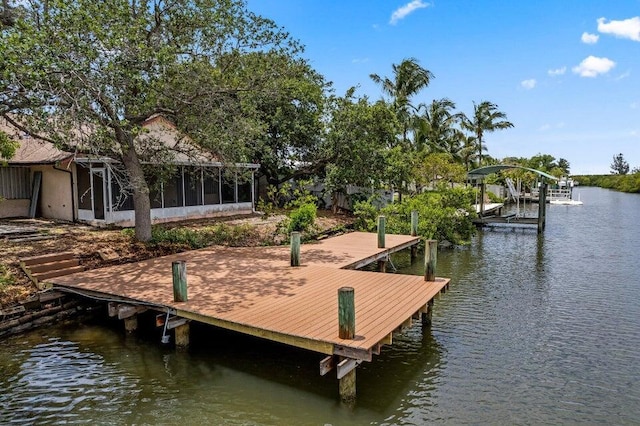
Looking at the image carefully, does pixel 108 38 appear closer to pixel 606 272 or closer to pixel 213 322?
pixel 213 322

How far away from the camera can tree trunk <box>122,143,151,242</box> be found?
12.2m

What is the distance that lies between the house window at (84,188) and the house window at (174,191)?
2.79 metres

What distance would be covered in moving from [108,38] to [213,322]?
6.57m

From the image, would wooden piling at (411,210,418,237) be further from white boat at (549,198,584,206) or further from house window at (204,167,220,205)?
white boat at (549,198,584,206)

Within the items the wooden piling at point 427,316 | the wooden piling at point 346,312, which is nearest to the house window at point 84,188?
→ the wooden piling at point 427,316

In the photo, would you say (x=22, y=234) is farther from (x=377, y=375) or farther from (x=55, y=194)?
(x=377, y=375)

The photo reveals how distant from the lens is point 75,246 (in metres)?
11.6

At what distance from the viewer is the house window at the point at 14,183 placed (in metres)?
16.4

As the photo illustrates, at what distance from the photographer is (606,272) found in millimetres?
14188

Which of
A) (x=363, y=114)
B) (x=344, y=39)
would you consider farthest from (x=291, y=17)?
(x=363, y=114)

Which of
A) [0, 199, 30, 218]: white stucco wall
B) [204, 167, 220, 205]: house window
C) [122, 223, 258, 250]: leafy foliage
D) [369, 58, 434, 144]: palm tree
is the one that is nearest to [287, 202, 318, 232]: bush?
[122, 223, 258, 250]: leafy foliage

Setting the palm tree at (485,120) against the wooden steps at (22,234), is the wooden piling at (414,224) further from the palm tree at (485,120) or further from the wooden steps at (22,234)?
the palm tree at (485,120)

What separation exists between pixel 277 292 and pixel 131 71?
5697 millimetres

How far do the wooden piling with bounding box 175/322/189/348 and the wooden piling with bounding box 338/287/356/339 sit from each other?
3.28m
